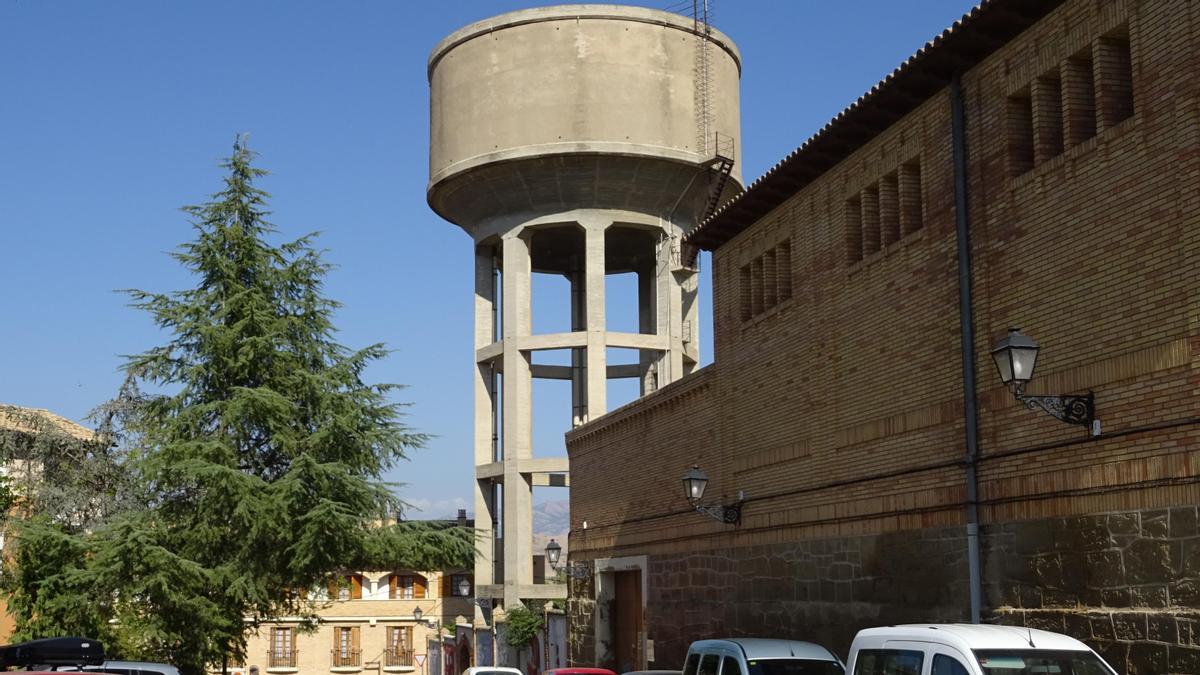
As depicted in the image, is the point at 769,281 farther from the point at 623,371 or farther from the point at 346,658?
the point at 346,658

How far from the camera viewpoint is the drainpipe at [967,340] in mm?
15672

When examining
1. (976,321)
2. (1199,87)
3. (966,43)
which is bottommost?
(976,321)

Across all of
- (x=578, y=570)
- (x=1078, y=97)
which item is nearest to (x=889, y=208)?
(x=1078, y=97)

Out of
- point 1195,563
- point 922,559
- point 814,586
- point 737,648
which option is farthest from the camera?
point 814,586

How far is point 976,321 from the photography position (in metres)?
16.0

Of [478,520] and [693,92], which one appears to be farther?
[478,520]

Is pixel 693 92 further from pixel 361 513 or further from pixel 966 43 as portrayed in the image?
pixel 966 43

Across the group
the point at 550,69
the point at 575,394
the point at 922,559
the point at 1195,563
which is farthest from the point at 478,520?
the point at 1195,563

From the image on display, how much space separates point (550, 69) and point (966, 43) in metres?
21.1

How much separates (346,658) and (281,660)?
3.06 m

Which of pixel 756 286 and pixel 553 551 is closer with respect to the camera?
pixel 756 286

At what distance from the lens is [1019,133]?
15.5 metres

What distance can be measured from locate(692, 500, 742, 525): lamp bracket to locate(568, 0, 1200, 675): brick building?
1.01 ft

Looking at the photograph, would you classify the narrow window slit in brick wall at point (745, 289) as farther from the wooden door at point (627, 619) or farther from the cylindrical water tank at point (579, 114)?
the cylindrical water tank at point (579, 114)
